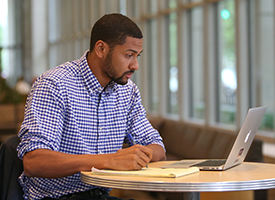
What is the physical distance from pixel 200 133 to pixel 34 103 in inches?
135

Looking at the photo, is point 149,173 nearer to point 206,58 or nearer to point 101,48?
point 101,48

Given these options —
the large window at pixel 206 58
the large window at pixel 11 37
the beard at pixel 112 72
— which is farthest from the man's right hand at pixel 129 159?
the large window at pixel 11 37

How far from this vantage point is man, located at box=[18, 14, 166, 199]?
1628mm

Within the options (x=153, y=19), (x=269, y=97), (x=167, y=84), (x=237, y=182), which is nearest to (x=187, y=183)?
(x=237, y=182)

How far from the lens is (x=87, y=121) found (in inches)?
74.9

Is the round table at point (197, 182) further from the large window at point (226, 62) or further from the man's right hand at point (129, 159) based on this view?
the large window at point (226, 62)

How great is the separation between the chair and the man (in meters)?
0.04

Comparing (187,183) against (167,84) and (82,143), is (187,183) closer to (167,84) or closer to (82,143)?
(82,143)

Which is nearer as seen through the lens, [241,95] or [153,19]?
[241,95]

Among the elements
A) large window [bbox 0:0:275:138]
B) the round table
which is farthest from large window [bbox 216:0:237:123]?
the round table

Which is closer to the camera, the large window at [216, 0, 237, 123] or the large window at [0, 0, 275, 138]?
the large window at [0, 0, 275, 138]

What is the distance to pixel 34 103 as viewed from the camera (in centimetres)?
173

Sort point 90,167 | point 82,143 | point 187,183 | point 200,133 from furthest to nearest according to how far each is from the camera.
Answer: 1. point 200,133
2. point 82,143
3. point 90,167
4. point 187,183

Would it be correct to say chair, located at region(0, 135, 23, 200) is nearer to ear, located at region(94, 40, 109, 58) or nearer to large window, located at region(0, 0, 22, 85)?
ear, located at region(94, 40, 109, 58)
